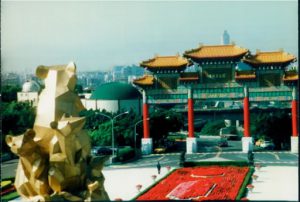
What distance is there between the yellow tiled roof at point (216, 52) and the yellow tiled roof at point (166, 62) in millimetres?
1169

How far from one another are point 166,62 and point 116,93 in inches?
622

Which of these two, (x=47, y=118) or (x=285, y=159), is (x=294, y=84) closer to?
(x=285, y=159)

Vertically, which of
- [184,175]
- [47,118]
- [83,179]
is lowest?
[184,175]

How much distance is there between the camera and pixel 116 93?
60688 mm

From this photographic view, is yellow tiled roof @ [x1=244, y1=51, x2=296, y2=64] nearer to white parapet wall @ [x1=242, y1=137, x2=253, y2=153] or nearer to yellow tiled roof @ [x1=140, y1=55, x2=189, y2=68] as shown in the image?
yellow tiled roof @ [x1=140, y1=55, x2=189, y2=68]

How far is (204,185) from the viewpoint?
29.0 metres

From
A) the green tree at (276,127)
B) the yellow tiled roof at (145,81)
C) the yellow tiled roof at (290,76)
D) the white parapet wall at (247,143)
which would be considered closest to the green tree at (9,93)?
the yellow tiled roof at (145,81)

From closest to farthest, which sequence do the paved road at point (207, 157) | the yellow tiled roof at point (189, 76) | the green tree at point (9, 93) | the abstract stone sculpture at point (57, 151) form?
the abstract stone sculpture at point (57, 151)
the paved road at point (207, 157)
the yellow tiled roof at point (189, 76)
the green tree at point (9, 93)

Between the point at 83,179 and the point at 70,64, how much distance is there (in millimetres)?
3897

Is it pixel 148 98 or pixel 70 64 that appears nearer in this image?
pixel 70 64

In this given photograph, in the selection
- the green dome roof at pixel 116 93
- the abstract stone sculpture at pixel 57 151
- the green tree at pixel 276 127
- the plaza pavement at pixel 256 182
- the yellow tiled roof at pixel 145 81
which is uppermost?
the yellow tiled roof at pixel 145 81

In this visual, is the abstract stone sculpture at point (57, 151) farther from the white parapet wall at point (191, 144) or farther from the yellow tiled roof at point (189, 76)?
the yellow tiled roof at point (189, 76)

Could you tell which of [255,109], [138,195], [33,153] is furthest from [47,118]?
[255,109]

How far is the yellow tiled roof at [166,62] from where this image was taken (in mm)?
45406
